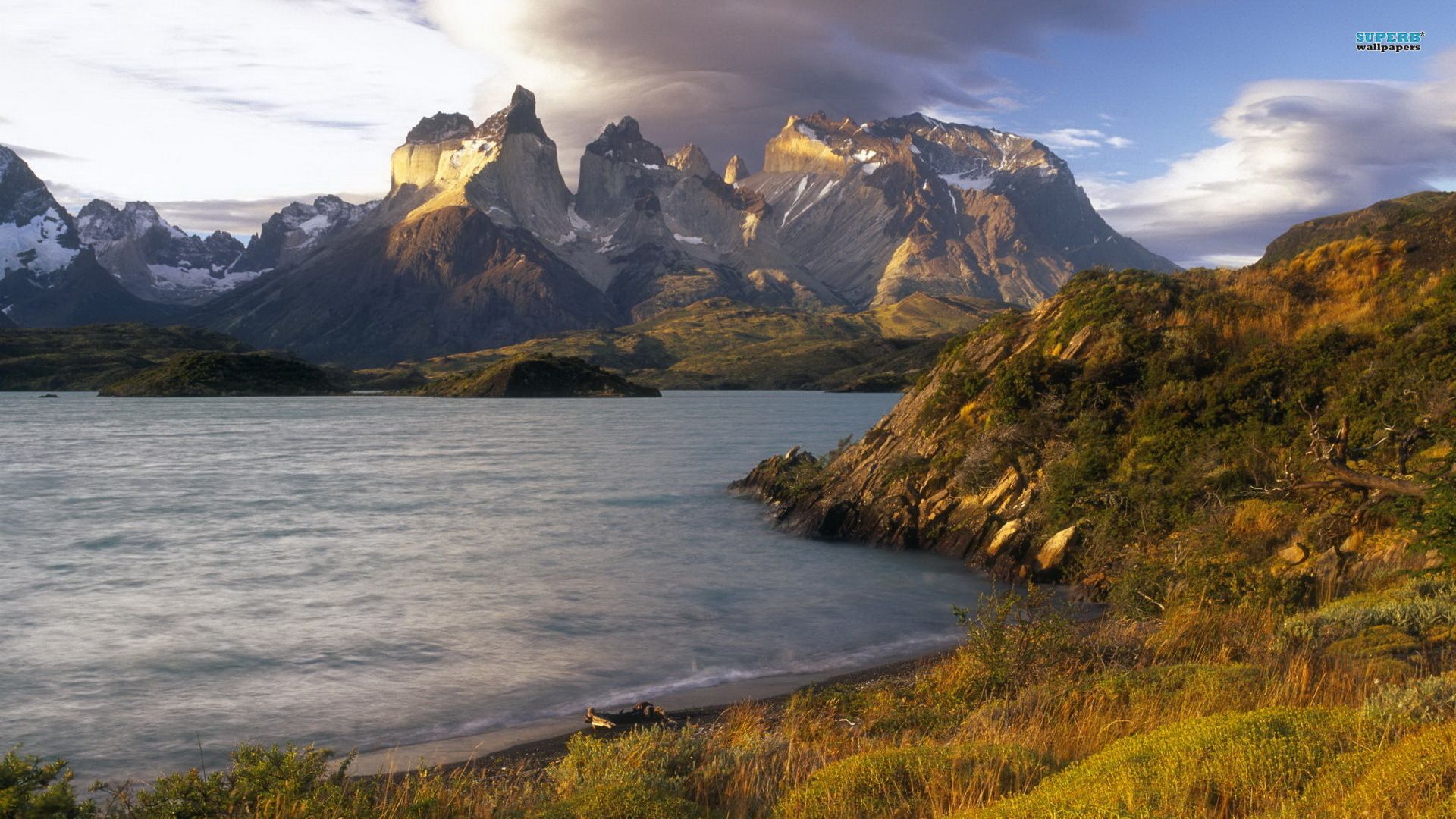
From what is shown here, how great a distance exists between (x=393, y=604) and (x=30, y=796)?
22043mm

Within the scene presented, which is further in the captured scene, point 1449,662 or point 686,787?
point 1449,662

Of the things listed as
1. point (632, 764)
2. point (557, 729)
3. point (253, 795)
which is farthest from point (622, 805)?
point (557, 729)

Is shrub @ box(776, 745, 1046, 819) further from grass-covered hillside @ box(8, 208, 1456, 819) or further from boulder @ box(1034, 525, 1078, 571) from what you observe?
boulder @ box(1034, 525, 1078, 571)

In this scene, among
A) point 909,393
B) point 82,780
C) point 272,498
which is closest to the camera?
point 82,780

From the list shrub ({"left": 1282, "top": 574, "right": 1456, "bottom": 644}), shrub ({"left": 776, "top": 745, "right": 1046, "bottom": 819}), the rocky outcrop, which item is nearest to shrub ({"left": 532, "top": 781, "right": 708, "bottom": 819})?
shrub ({"left": 776, "top": 745, "right": 1046, "bottom": 819})

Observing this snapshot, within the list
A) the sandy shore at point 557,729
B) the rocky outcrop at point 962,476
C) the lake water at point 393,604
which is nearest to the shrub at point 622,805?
the sandy shore at point 557,729

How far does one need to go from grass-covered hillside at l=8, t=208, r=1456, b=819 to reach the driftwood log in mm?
1696

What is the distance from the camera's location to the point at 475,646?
80.5 ft

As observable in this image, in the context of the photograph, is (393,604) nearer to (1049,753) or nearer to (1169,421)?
(1049,753)

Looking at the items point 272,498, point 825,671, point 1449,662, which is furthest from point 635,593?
point 272,498

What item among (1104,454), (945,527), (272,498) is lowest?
(272,498)

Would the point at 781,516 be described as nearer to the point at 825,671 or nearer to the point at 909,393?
the point at 909,393

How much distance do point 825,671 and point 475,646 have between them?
9897 millimetres

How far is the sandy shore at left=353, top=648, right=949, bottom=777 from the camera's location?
15.9 metres
